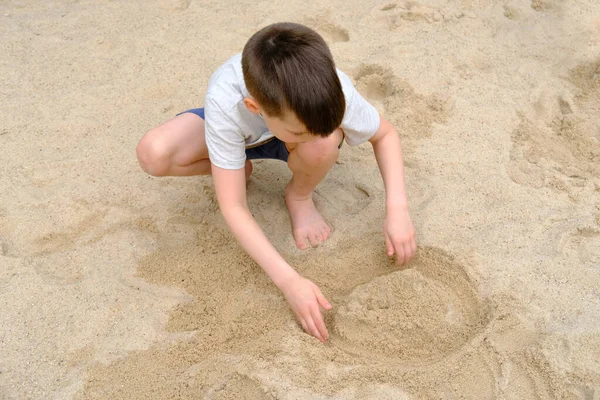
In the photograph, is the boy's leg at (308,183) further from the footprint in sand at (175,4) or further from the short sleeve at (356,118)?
the footprint in sand at (175,4)

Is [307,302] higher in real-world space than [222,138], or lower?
lower

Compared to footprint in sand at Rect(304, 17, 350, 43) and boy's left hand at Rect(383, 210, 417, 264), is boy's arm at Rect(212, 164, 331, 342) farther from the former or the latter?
footprint in sand at Rect(304, 17, 350, 43)

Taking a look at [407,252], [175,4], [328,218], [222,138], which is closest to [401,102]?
[328,218]

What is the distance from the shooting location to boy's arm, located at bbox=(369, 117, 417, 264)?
80.1 inches

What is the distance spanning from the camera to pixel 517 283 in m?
1.99

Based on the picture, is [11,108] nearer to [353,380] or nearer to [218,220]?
[218,220]

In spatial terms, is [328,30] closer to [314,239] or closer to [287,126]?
[314,239]

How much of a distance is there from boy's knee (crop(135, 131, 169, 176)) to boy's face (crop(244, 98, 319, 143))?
18.9 inches

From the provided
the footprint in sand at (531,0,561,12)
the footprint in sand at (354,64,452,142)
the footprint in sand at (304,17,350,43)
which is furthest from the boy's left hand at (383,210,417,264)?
the footprint in sand at (531,0,561,12)

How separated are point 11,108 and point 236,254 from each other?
141 cm

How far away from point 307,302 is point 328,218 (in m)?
0.61

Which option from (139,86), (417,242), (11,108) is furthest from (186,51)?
(417,242)

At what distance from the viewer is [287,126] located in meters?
1.75

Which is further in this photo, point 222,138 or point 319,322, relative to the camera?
point 222,138
